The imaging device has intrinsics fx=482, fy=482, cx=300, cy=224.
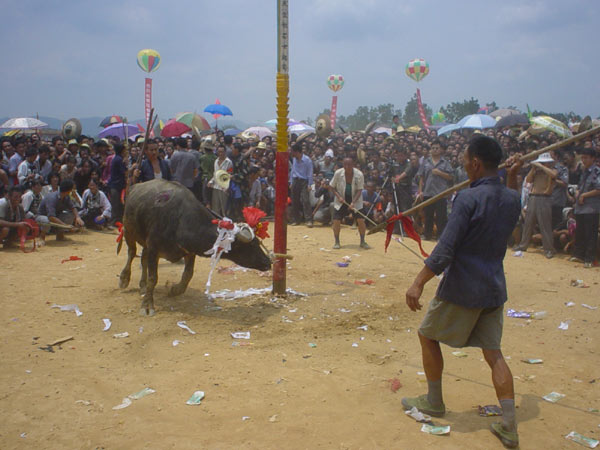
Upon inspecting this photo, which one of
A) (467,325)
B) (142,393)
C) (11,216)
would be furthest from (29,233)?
(467,325)

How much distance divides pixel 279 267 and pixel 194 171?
5509mm

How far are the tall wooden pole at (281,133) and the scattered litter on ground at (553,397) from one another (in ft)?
11.8

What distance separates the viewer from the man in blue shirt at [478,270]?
349cm

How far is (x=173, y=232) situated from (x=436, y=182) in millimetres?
7073

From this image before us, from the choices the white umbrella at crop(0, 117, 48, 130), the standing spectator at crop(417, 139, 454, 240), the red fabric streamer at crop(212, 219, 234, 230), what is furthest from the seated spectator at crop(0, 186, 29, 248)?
the white umbrella at crop(0, 117, 48, 130)

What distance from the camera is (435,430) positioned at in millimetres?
3639

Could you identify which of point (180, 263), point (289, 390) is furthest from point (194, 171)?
point (289, 390)

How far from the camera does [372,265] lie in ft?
30.0

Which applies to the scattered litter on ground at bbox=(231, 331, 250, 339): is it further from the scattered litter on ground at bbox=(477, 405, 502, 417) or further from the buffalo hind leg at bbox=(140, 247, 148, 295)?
the scattered litter on ground at bbox=(477, 405, 502, 417)

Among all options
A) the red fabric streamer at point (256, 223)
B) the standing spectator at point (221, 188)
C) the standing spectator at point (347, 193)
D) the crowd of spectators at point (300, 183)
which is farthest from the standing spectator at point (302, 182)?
the red fabric streamer at point (256, 223)

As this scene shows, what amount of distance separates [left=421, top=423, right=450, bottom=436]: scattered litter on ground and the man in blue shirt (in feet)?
1.15

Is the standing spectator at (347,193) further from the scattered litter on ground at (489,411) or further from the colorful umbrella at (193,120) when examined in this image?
the colorful umbrella at (193,120)

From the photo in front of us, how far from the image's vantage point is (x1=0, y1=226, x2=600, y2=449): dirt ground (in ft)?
12.0

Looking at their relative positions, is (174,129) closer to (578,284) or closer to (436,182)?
(436,182)
